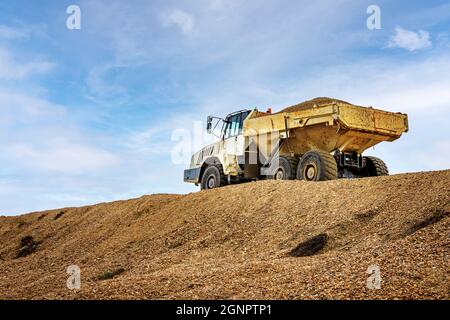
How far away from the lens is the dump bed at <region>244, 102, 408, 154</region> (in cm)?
1778

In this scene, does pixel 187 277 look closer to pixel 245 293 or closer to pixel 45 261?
pixel 245 293

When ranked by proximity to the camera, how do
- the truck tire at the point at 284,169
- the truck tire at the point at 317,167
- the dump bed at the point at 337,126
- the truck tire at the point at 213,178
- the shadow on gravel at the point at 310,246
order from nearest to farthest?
the shadow on gravel at the point at 310,246, the truck tire at the point at 317,167, the dump bed at the point at 337,126, the truck tire at the point at 284,169, the truck tire at the point at 213,178

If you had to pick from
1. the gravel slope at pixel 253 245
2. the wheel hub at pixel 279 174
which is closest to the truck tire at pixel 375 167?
the wheel hub at pixel 279 174

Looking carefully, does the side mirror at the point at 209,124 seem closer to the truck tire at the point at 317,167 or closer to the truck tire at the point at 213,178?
the truck tire at the point at 213,178

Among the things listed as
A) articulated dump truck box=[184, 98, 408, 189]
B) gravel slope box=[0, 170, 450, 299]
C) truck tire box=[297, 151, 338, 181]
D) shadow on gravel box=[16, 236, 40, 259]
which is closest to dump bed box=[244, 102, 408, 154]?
articulated dump truck box=[184, 98, 408, 189]

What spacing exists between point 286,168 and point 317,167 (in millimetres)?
1618

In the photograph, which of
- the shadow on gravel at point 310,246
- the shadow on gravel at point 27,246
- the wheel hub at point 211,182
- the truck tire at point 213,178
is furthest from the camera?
the wheel hub at point 211,182

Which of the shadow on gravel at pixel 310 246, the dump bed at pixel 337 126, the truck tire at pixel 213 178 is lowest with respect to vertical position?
the shadow on gravel at pixel 310 246

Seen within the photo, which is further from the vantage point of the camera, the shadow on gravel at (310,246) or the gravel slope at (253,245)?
the shadow on gravel at (310,246)

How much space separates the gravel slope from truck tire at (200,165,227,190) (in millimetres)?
2482

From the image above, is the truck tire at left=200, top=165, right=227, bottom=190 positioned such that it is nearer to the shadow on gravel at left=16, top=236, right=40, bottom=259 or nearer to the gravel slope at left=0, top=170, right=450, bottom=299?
the gravel slope at left=0, top=170, right=450, bottom=299

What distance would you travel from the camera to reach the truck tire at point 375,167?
63.1 ft

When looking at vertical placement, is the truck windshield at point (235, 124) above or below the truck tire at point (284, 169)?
above

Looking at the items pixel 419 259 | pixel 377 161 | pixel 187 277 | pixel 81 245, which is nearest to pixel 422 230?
pixel 419 259
